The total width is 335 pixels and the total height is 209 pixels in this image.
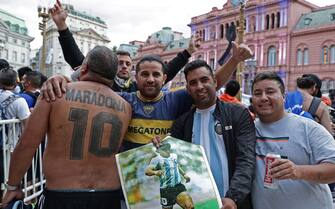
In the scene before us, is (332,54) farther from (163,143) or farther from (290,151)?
(163,143)

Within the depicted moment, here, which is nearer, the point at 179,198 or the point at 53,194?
the point at 179,198

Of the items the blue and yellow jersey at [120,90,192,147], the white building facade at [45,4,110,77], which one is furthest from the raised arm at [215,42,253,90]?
the white building facade at [45,4,110,77]

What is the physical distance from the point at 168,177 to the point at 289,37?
128 ft

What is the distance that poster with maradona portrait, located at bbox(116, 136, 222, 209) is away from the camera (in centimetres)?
200

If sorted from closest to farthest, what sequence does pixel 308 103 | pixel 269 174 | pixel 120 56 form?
1. pixel 269 174
2. pixel 120 56
3. pixel 308 103

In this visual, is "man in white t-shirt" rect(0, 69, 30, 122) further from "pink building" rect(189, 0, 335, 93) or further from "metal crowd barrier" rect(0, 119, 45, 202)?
"pink building" rect(189, 0, 335, 93)

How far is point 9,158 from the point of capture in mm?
3475

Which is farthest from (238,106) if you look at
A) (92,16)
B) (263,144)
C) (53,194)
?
(92,16)

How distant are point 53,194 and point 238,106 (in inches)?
56.5

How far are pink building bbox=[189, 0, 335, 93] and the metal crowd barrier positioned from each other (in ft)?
98.3

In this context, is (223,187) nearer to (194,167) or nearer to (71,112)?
(194,167)

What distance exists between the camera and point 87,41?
78688 mm

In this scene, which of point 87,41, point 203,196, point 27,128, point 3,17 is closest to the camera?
point 203,196

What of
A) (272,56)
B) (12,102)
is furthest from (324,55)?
(12,102)
